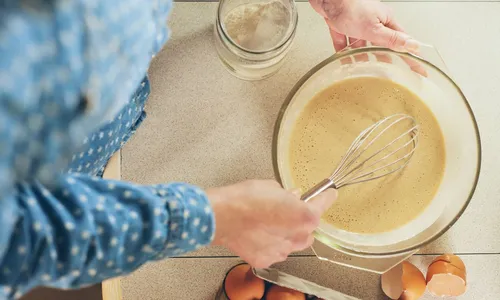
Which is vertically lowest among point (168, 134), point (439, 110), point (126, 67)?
point (168, 134)

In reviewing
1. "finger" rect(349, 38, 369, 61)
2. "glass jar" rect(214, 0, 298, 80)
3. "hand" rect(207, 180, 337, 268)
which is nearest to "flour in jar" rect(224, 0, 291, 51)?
"glass jar" rect(214, 0, 298, 80)

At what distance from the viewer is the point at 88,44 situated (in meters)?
0.34

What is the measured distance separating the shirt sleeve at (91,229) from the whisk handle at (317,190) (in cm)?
19

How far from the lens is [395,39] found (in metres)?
0.72

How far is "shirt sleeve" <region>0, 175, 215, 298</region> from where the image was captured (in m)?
0.37

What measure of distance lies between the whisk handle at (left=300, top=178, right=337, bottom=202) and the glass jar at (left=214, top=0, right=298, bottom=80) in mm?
234

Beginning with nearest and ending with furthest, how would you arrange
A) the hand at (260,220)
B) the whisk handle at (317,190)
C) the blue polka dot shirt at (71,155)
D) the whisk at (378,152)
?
the blue polka dot shirt at (71,155) → the hand at (260,220) → the whisk handle at (317,190) → the whisk at (378,152)

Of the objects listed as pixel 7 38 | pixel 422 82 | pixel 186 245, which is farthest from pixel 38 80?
pixel 422 82

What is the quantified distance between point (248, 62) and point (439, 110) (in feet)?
0.97

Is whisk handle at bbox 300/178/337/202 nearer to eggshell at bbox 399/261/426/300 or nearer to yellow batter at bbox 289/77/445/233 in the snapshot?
yellow batter at bbox 289/77/445/233

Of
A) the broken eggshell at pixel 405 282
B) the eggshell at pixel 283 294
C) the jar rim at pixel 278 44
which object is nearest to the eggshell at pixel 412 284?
the broken eggshell at pixel 405 282

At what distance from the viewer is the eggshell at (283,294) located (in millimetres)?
745

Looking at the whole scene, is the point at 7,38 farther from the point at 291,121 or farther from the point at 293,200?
the point at 291,121

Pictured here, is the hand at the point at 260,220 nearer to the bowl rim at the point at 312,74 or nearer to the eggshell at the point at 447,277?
the bowl rim at the point at 312,74
